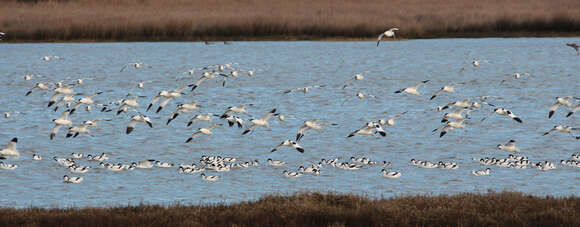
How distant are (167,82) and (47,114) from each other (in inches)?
530

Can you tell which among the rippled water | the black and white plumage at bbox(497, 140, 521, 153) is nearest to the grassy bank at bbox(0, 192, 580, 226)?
the rippled water

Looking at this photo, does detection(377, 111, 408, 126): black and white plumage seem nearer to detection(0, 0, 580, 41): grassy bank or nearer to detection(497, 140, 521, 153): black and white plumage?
detection(497, 140, 521, 153): black and white plumage

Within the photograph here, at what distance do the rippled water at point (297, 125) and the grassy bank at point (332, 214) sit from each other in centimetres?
196

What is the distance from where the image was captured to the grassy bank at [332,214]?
11.0 m

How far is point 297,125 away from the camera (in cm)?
2708

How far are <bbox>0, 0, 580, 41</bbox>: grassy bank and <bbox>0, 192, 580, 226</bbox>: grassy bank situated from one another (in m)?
48.1

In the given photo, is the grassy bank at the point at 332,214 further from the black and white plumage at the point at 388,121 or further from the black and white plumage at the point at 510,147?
the black and white plumage at the point at 388,121

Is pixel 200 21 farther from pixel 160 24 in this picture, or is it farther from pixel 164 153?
pixel 164 153

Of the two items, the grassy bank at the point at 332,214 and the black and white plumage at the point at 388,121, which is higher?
the grassy bank at the point at 332,214

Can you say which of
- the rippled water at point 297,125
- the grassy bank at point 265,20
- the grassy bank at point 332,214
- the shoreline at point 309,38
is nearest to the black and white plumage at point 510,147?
the rippled water at point 297,125

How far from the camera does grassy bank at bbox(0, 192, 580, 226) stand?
432 inches

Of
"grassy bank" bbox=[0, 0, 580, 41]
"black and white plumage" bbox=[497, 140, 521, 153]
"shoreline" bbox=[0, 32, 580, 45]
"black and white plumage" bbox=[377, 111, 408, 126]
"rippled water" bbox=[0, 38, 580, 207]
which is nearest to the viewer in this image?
"rippled water" bbox=[0, 38, 580, 207]

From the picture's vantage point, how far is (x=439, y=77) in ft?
152

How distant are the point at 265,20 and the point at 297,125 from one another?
35411 mm
